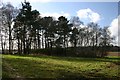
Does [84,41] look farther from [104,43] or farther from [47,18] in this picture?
[47,18]

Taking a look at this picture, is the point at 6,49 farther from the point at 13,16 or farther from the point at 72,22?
the point at 72,22

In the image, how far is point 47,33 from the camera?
244ft

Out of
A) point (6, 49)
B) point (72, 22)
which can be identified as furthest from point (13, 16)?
point (72, 22)

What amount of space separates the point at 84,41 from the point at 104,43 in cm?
1056

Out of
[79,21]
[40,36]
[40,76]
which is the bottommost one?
[40,76]

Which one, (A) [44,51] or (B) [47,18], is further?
(B) [47,18]

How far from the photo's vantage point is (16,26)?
2392 inches

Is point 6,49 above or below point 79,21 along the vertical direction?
below

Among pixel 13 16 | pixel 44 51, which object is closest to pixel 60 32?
pixel 44 51

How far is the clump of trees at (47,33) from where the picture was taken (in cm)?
5897

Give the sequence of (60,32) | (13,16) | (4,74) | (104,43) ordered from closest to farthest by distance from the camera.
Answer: (4,74) → (13,16) → (60,32) → (104,43)

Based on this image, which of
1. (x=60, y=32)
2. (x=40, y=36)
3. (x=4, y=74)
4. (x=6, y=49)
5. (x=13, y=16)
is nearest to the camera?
(x=4, y=74)

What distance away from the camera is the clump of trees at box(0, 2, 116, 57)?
58969 mm

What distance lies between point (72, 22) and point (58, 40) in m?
9.86
